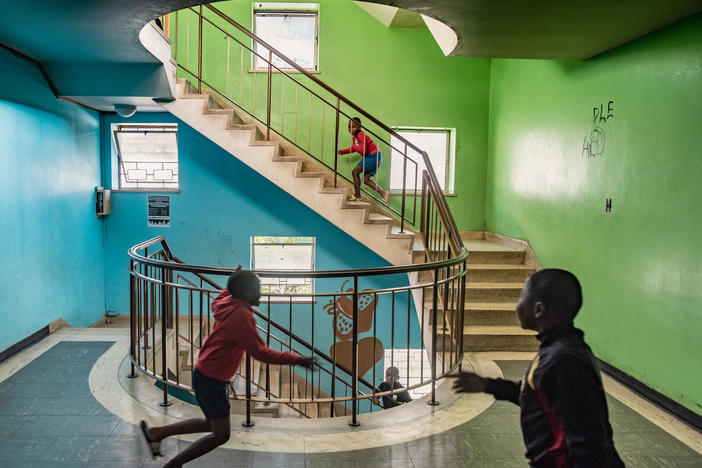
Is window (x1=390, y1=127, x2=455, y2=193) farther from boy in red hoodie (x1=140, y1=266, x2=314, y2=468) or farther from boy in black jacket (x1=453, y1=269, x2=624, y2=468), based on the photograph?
boy in black jacket (x1=453, y1=269, x2=624, y2=468)

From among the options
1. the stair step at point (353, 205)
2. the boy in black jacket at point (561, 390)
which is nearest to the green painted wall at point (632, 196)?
the stair step at point (353, 205)

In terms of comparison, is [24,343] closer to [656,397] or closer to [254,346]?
[254,346]

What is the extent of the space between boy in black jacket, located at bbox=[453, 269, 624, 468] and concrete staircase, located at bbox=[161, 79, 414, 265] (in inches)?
199

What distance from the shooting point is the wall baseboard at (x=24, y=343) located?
537cm

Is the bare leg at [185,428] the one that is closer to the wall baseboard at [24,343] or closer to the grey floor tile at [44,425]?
the grey floor tile at [44,425]

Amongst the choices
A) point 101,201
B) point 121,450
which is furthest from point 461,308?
point 101,201

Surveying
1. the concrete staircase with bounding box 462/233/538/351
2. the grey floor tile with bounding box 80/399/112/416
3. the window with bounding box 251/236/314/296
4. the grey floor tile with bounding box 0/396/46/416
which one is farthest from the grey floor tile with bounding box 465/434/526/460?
the window with bounding box 251/236/314/296

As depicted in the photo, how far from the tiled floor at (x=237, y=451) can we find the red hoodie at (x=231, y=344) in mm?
933

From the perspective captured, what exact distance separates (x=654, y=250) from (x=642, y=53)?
74.8 inches

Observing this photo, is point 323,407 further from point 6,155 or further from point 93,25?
point 93,25

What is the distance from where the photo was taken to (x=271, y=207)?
884cm

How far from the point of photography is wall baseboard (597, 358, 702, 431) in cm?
407

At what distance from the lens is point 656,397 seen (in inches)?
178

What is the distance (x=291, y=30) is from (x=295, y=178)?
3405mm
